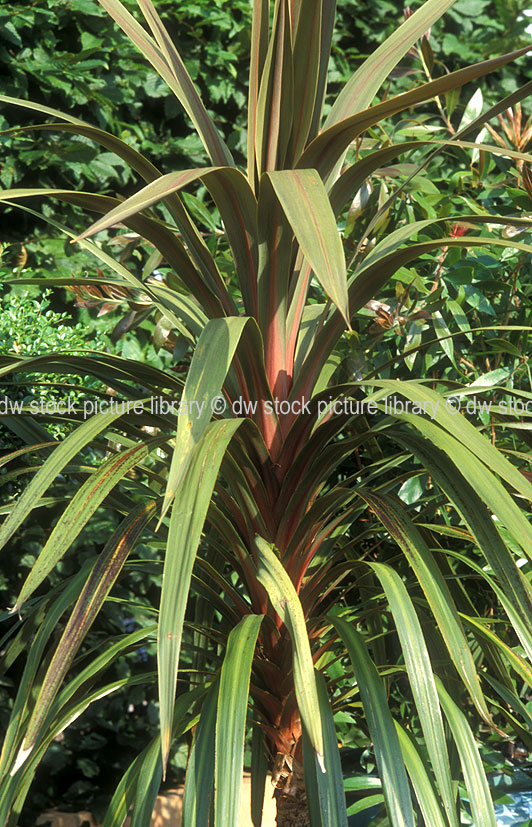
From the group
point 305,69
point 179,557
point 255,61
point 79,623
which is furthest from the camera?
point 255,61

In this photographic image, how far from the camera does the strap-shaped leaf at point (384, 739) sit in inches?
31.0

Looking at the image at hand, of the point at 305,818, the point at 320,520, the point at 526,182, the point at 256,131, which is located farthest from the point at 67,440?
the point at 526,182

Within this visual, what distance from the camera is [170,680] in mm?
656

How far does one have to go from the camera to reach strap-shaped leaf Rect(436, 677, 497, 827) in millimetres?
861

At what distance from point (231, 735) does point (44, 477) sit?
0.34 meters

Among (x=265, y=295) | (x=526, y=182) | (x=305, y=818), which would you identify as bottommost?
(x=305, y=818)

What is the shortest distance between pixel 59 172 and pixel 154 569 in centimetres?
140

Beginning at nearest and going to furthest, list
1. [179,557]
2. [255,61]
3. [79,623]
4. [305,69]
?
[179,557] < [79,623] < [305,69] < [255,61]

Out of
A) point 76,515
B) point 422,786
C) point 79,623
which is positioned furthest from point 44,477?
point 422,786

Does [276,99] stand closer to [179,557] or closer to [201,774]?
[179,557]

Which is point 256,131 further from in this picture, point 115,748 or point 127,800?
point 115,748

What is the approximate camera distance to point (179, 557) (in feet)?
2.28

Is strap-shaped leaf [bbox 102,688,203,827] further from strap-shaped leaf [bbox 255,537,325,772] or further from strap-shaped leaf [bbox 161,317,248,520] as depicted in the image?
strap-shaped leaf [bbox 161,317,248,520]

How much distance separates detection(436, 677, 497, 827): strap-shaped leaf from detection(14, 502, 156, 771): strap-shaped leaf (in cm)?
45
